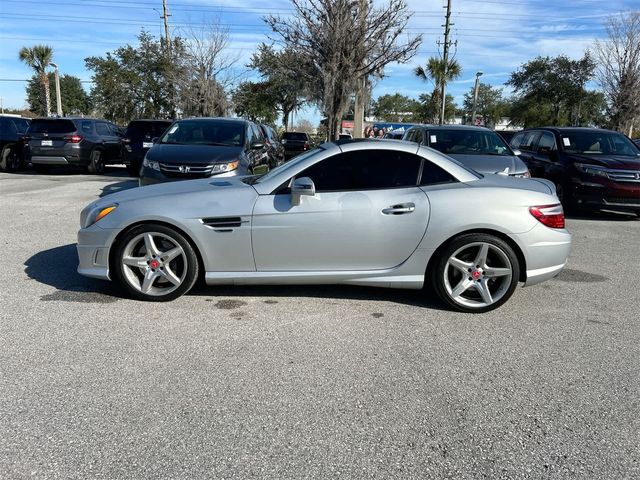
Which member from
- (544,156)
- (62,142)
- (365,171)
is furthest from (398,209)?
(62,142)

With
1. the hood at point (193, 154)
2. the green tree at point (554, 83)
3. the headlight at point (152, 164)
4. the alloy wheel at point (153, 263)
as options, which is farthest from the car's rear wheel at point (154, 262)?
the green tree at point (554, 83)

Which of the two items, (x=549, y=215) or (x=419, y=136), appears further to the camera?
(x=419, y=136)

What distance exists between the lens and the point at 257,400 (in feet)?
9.95

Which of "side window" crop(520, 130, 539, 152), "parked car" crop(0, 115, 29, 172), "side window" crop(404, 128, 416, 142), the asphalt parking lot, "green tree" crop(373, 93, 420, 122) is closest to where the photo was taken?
the asphalt parking lot

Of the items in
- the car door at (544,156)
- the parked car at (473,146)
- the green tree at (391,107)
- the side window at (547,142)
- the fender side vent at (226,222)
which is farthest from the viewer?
the green tree at (391,107)

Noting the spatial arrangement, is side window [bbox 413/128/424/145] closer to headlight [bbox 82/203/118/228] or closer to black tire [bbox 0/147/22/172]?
headlight [bbox 82/203/118/228]

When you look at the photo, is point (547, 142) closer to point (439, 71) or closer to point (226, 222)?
point (226, 222)

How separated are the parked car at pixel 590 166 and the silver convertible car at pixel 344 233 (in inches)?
213

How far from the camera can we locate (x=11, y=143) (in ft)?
50.7

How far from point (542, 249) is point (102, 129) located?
14861 millimetres

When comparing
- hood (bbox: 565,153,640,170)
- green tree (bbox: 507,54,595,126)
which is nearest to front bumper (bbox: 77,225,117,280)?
hood (bbox: 565,153,640,170)

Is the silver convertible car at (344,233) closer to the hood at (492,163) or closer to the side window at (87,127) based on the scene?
the hood at (492,163)

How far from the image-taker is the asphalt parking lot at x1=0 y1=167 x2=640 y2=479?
2523 mm

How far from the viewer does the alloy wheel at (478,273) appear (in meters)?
4.48
